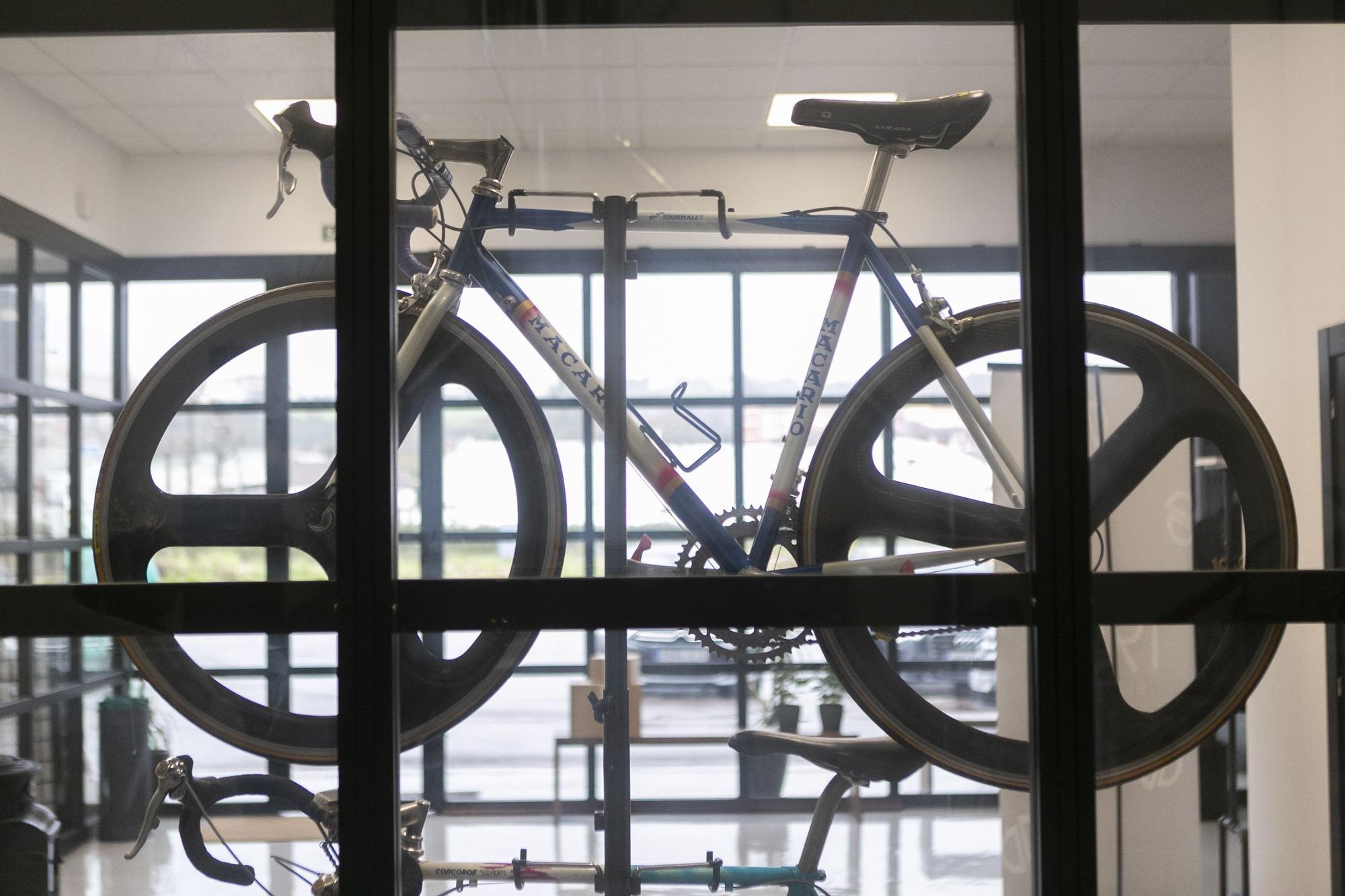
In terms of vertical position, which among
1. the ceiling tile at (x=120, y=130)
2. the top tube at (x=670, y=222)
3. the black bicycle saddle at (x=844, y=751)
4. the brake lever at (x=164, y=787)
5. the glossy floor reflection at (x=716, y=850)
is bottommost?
the glossy floor reflection at (x=716, y=850)

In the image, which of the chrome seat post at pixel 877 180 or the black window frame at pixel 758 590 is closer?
the black window frame at pixel 758 590

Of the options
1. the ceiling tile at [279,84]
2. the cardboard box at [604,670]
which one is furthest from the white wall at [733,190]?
the cardboard box at [604,670]

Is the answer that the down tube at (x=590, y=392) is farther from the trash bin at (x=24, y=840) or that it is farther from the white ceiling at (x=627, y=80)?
the trash bin at (x=24, y=840)

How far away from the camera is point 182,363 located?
164 cm

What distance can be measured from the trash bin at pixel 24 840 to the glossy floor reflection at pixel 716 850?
0.04 m

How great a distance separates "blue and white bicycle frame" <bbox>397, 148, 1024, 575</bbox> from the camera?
1.63m

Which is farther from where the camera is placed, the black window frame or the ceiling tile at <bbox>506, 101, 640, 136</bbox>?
the ceiling tile at <bbox>506, 101, 640, 136</bbox>

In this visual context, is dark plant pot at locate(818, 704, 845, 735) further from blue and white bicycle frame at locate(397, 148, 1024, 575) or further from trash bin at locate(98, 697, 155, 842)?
trash bin at locate(98, 697, 155, 842)

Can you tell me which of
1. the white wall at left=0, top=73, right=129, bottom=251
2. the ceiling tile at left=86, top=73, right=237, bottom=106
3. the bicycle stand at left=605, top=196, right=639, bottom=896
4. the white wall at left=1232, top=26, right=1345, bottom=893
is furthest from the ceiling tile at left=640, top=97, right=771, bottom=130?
the white wall at left=0, top=73, right=129, bottom=251

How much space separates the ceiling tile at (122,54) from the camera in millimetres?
1632

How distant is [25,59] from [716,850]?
1.74 meters

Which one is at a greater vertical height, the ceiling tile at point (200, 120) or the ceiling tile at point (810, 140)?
the ceiling tile at point (200, 120)

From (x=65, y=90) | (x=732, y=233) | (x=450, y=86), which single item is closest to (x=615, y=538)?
(x=732, y=233)

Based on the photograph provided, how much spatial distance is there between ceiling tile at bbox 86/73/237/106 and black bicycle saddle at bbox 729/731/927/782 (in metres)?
1.37
